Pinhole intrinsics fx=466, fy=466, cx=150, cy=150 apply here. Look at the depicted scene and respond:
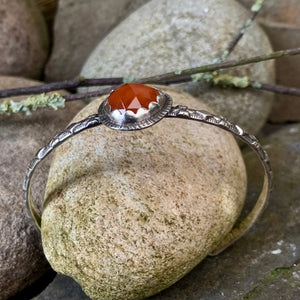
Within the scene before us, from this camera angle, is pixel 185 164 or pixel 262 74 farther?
pixel 262 74

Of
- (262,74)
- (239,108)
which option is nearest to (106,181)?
(239,108)

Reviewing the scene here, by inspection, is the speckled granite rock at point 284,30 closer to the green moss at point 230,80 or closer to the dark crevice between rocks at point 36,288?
the green moss at point 230,80

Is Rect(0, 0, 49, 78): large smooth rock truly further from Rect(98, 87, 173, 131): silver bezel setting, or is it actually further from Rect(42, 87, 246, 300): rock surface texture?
Rect(98, 87, 173, 131): silver bezel setting

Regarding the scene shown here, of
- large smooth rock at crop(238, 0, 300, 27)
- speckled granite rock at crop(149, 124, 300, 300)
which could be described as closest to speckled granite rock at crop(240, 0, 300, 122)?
large smooth rock at crop(238, 0, 300, 27)

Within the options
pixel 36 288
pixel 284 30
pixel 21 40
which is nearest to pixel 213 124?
pixel 36 288

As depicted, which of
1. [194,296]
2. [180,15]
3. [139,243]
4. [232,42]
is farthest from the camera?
[180,15]

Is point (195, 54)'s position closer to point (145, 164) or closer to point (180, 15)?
point (180, 15)
